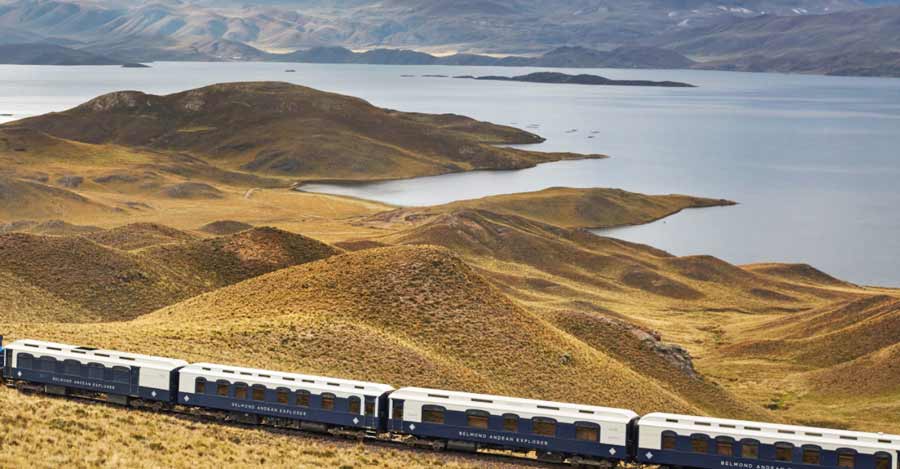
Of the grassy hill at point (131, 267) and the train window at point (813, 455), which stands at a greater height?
the train window at point (813, 455)

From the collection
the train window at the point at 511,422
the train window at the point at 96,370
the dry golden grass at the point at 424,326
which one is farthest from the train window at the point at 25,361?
the train window at the point at 511,422

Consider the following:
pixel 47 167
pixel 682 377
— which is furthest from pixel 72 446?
pixel 47 167

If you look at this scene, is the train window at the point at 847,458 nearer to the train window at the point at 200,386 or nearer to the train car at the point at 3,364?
the train window at the point at 200,386

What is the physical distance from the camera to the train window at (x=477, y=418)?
37.2 metres

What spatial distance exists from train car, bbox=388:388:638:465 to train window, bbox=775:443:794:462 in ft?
15.4

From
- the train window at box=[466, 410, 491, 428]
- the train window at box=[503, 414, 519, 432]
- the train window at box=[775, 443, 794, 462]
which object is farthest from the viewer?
the train window at box=[466, 410, 491, 428]

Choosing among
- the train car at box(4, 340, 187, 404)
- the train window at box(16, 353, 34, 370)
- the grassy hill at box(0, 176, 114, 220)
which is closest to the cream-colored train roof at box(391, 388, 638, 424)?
the train car at box(4, 340, 187, 404)

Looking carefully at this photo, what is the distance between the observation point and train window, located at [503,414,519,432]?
37.1 meters

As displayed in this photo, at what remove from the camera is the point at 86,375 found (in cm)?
4050

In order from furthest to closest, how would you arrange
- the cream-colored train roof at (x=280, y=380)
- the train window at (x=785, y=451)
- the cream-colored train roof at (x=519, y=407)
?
the cream-colored train roof at (x=280, y=380), the cream-colored train roof at (x=519, y=407), the train window at (x=785, y=451)

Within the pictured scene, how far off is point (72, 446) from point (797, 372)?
202 ft

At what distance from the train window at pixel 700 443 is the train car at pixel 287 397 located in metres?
10.4

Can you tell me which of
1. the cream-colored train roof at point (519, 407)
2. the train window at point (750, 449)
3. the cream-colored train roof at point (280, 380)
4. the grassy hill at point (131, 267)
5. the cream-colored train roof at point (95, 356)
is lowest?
the grassy hill at point (131, 267)

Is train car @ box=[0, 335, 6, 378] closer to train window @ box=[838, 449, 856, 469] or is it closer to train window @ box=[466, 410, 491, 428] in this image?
train window @ box=[466, 410, 491, 428]
